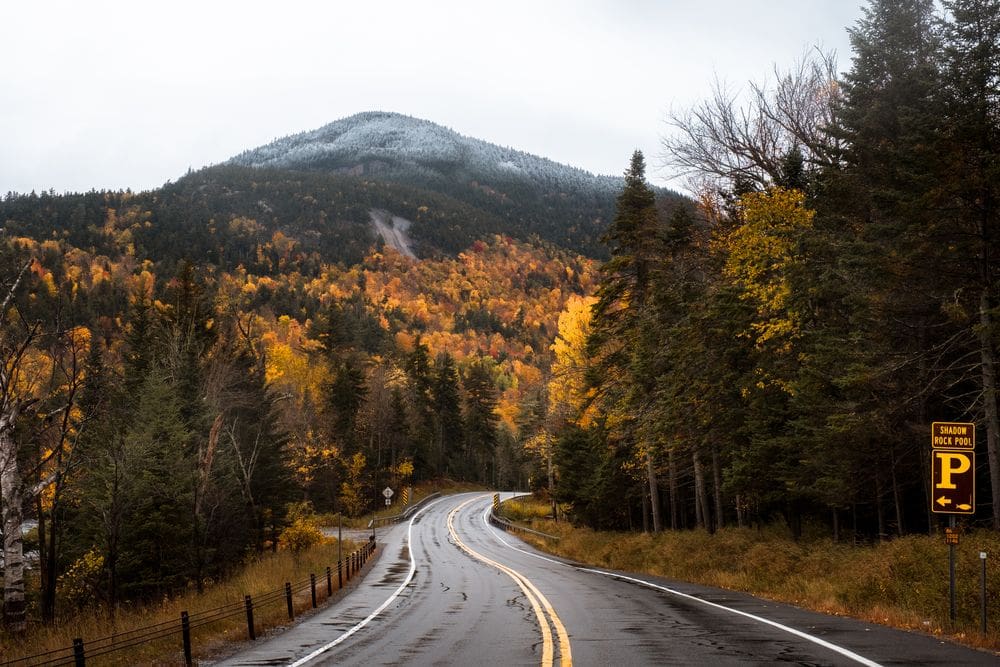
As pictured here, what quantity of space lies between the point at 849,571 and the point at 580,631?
7993 mm

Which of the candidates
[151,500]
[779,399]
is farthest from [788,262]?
[151,500]

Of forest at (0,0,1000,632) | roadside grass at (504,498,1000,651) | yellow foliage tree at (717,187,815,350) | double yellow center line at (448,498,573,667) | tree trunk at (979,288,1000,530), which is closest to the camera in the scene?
double yellow center line at (448,498,573,667)

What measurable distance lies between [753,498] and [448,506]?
51.2m

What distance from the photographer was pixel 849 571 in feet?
55.0

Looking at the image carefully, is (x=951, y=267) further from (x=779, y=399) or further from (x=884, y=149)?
(x=779, y=399)

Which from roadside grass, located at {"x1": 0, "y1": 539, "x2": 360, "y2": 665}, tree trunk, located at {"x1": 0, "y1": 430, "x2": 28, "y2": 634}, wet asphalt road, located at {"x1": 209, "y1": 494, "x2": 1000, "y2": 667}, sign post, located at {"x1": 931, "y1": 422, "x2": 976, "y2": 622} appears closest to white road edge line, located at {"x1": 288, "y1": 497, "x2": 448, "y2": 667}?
wet asphalt road, located at {"x1": 209, "y1": 494, "x2": 1000, "y2": 667}

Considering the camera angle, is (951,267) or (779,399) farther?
(779,399)

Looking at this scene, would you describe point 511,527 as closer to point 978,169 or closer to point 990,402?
point 990,402

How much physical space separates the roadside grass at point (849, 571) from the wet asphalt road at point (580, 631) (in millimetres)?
967

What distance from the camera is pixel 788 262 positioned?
68.1 feet

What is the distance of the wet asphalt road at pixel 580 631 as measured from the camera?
32.0 ft

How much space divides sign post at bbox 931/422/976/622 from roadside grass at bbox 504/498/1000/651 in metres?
0.69

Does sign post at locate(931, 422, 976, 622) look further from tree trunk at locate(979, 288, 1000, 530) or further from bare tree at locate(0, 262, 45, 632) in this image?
bare tree at locate(0, 262, 45, 632)

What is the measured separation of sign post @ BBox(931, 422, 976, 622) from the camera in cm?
1211
